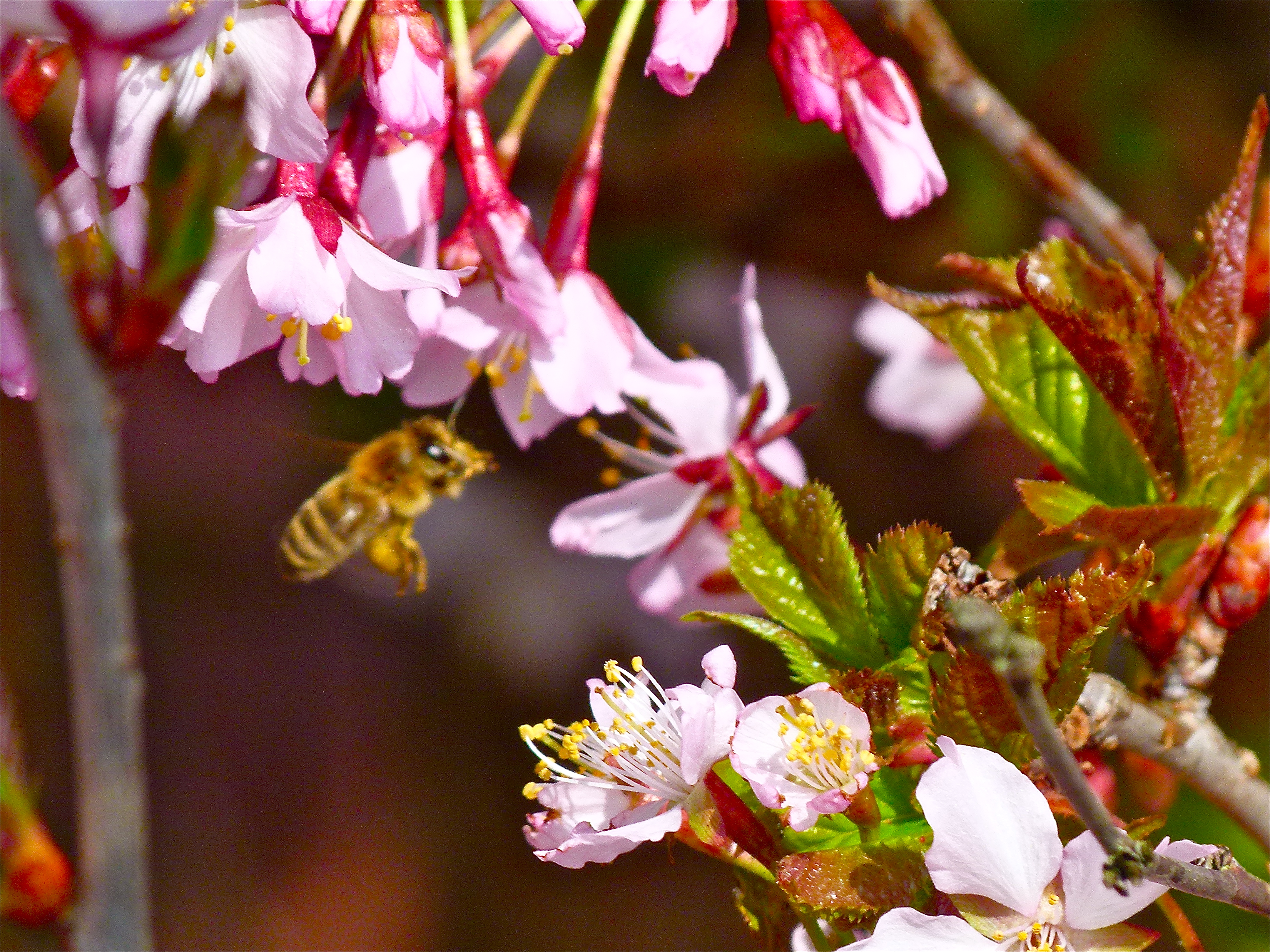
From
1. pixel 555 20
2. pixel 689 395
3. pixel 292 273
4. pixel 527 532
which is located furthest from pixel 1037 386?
pixel 527 532

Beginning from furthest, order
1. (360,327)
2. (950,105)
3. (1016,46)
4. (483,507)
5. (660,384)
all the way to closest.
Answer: (483,507), (1016,46), (950,105), (660,384), (360,327)

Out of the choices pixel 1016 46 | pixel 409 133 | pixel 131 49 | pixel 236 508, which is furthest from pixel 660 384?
pixel 236 508

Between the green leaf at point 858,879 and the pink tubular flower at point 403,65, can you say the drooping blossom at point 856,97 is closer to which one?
the pink tubular flower at point 403,65

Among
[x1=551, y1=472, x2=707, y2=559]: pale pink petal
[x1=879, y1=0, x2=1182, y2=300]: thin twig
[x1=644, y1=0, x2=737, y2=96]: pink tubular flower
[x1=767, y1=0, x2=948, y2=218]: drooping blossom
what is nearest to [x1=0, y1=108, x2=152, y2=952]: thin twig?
[x1=644, y1=0, x2=737, y2=96]: pink tubular flower

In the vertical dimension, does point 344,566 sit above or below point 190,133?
below

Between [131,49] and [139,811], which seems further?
[131,49]

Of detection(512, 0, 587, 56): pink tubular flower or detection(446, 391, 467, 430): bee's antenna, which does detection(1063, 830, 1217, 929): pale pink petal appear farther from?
detection(446, 391, 467, 430): bee's antenna

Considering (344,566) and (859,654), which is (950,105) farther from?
(344,566)

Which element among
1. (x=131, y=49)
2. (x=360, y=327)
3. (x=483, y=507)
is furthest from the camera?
(x=483, y=507)
